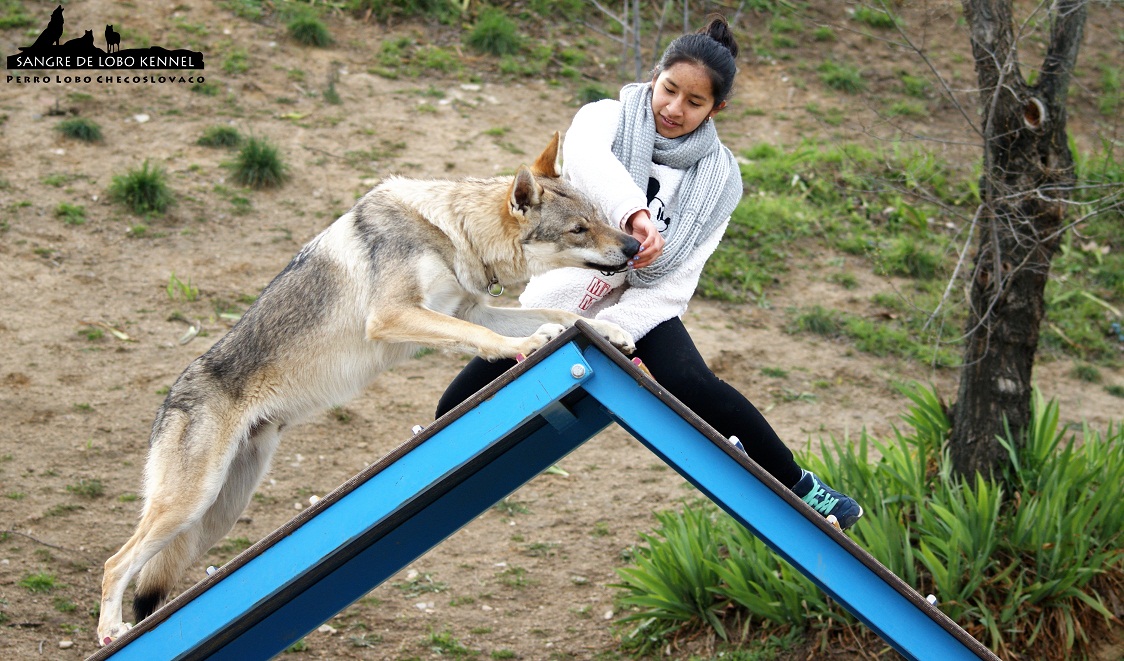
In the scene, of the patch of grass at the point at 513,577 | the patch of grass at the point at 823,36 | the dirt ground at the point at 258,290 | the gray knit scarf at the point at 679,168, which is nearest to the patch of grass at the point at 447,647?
the dirt ground at the point at 258,290

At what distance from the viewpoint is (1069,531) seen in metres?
4.61

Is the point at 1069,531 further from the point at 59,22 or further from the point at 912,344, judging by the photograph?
the point at 59,22

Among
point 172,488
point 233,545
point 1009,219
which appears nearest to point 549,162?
point 172,488

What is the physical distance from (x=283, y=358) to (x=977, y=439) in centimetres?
342

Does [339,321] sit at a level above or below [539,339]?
below

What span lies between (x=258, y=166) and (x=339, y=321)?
4907 mm

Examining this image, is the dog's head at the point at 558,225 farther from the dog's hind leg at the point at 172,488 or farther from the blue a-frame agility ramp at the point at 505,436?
the dog's hind leg at the point at 172,488

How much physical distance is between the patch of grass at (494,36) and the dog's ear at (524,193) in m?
6.93

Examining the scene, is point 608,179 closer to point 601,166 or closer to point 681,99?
point 601,166

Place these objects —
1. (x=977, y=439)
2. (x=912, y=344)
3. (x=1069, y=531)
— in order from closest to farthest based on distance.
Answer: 1. (x=1069, y=531)
2. (x=977, y=439)
3. (x=912, y=344)

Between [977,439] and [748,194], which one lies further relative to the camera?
[748,194]

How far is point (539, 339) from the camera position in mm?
3207

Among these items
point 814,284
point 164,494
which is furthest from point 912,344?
point 164,494

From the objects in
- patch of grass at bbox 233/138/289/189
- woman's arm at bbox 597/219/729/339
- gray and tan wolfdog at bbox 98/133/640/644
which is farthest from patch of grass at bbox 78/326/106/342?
woman's arm at bbox 597/219/729/339
